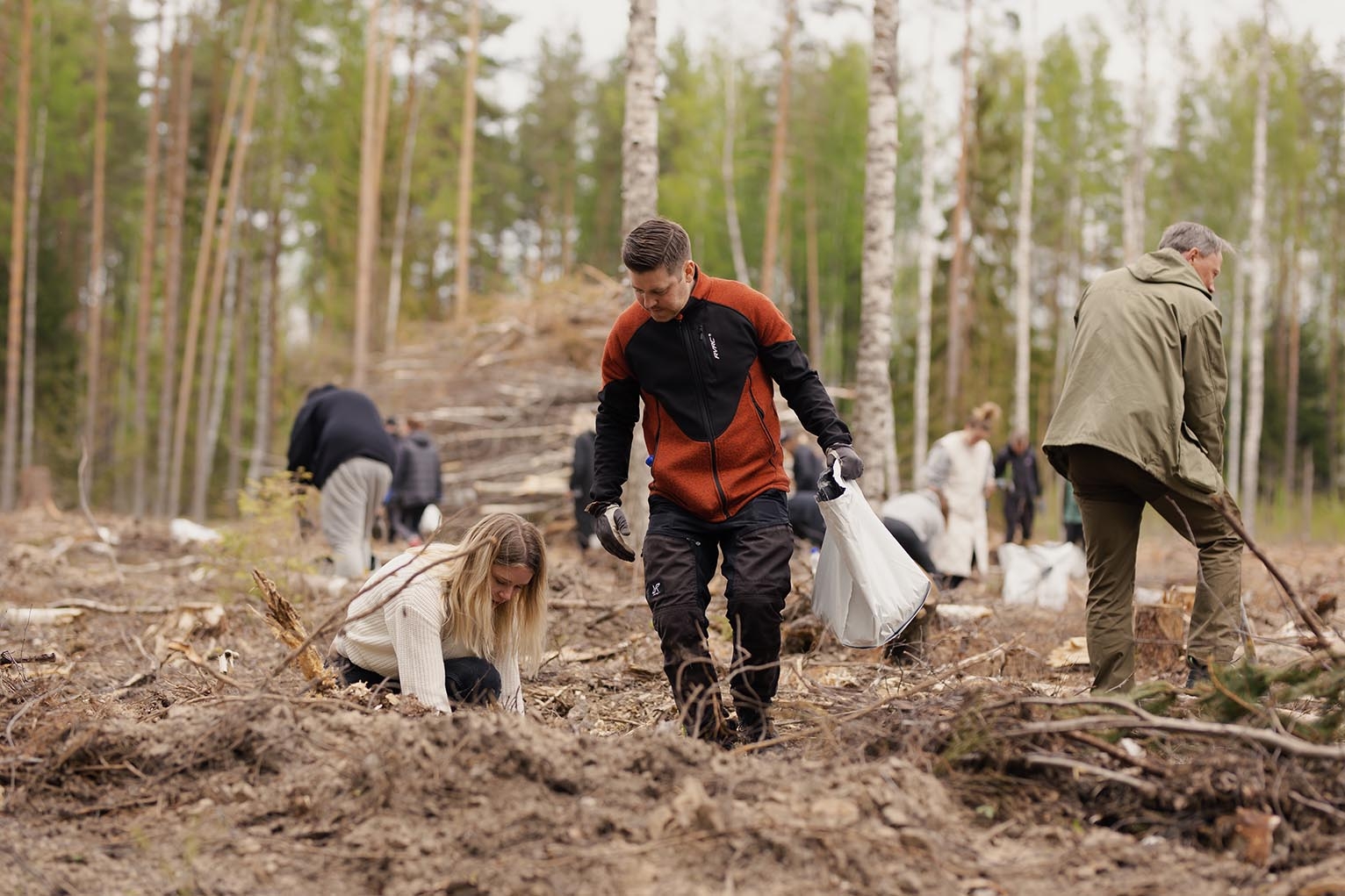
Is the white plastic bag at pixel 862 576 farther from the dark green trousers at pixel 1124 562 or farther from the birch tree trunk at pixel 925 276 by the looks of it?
the birch tree trunk at pixel 925 276

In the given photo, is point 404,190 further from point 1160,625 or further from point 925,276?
point 1160,625

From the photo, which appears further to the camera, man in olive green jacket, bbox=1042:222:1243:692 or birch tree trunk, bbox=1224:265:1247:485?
birch tree trunk, bbox=1224:265:1247:485

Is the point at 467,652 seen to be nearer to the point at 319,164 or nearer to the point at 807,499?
the point at 807,499

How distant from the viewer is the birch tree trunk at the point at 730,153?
2633 cm

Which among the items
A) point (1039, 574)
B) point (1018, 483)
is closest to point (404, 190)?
point (1018, 483)

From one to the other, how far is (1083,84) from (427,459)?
23192 millimetres

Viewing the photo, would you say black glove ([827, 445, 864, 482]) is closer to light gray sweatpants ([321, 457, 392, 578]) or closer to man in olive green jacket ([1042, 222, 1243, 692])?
man in olive green jacket ([1042, 222, 1243, 692])

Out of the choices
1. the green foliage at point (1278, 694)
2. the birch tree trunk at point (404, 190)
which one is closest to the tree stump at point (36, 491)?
the birch tree trunk at point (404, 190)

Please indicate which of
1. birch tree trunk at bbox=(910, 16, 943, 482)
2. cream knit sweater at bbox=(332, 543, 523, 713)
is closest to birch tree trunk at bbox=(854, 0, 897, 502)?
cream knit sweater at bbox=(332, 543, 523, 713)

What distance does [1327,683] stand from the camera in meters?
3.24

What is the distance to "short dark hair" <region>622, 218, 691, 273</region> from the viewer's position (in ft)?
12.8

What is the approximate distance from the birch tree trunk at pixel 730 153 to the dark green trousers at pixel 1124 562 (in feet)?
70.9

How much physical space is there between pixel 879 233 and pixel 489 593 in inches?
235

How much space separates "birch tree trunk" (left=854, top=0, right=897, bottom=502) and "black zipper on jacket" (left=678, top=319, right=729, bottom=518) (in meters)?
4.81
